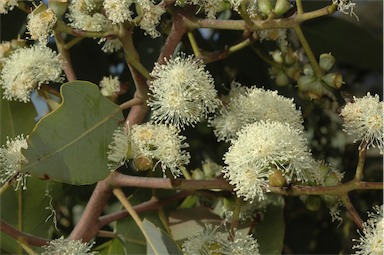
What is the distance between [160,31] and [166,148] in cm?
27

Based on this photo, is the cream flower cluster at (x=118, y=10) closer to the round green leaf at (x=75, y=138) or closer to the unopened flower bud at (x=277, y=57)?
the round green leaf at (x=75, y=138)

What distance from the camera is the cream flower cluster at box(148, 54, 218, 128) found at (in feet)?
3.52

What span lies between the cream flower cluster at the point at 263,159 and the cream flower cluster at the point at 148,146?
8cm

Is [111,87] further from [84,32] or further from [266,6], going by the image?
[266,6]

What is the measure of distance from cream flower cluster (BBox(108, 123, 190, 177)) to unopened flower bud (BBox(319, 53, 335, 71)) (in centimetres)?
29

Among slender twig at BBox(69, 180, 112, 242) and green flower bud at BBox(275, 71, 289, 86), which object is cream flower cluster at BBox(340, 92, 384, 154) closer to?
green flower bud at BBox(275, 71, 289, 86)

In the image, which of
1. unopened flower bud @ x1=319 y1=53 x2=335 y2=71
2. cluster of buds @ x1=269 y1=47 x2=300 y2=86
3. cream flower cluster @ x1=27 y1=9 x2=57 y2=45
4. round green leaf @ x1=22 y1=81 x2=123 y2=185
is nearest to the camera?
round green leaf @ x1=22 y1=81 x2=123 y2=185

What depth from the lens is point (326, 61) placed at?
121 cm

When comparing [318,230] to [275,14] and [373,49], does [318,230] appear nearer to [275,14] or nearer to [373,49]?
[373,49]

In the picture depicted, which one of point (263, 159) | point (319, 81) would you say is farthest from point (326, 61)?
point (263, 159)

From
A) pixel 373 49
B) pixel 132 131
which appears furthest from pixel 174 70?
pixel 373 49

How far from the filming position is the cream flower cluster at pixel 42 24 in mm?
1098

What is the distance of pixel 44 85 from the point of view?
120cm

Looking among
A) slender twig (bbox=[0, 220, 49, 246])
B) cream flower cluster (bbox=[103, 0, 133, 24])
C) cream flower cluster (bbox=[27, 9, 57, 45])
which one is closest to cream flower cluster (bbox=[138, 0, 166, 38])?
cream flower cluster (bbox=[103, 0, 133, 24])
